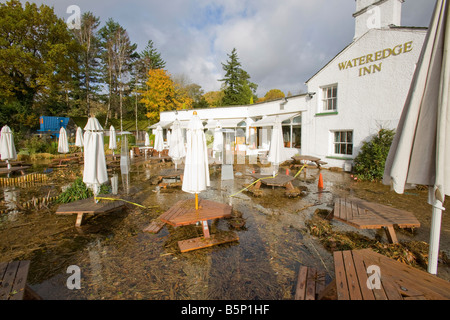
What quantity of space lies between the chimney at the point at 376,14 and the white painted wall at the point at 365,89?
0.60 meters

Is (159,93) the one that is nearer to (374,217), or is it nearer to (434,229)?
(374,217)

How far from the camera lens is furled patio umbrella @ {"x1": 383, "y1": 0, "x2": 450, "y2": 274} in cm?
213

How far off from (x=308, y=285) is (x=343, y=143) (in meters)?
11.8

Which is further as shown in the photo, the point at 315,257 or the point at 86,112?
the point at 86,112

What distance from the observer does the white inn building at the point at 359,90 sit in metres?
9.81

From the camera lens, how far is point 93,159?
17.6 ft

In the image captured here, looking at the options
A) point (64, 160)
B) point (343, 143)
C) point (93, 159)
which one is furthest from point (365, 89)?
point (64, 160)

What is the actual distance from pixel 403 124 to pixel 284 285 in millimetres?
2718

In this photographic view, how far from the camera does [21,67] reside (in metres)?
20.7

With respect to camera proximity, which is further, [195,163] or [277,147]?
[277,147]

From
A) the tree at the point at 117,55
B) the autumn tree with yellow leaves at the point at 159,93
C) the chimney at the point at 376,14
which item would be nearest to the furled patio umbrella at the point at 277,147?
the chimney at the point at 376,14
